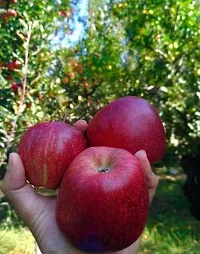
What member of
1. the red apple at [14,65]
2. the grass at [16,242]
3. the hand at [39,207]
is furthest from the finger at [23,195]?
the red apple at [14,65]

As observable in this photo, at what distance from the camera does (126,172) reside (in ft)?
3.63

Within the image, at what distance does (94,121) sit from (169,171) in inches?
191

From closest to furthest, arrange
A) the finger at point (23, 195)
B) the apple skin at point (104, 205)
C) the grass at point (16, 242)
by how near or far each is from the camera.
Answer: the apple skin at point (104, 205), the finger at point (23, 195), the grass at point (16, 242)

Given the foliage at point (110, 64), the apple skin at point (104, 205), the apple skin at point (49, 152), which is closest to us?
the apple skin at point (104, 205)

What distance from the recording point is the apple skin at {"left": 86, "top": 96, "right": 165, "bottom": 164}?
1.31 meters

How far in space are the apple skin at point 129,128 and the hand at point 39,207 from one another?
0.09 metres

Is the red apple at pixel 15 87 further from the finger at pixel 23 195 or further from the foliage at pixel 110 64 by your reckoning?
the finger at pixel 23 195

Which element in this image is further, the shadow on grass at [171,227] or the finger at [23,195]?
the shadow on grass at [171,227]

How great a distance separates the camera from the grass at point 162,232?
348cm

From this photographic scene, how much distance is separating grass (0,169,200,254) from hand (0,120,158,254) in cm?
205

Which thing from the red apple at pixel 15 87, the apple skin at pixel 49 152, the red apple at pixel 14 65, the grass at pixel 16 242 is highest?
the red apple at pixel 14 65

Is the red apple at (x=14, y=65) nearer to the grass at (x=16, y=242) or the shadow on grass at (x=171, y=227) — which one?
the grass at (x=16, y=242)

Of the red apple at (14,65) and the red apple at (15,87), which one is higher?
the red apple at (14,65)

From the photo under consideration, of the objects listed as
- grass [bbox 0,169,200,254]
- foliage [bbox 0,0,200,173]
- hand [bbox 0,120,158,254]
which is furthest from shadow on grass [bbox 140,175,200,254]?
hand [bbox 0,120,158,254]
